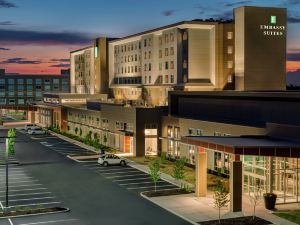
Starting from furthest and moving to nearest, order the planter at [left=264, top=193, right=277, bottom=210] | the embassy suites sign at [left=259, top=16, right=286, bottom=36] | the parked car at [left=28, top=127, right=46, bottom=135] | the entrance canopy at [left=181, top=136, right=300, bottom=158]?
the parked car at [left=28, top=127, right=46, bottom=135]
the embassy suites sign at [left=259, top=16, right=286, bottom=36]
the planter at [left=264, top=193, right=277, bottom=210]
the entrance canopy at [left=181, top=136, right=300, bottom=158]

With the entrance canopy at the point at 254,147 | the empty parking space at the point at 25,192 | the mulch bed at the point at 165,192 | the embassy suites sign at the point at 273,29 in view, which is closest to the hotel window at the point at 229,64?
the embassy suites sign at the point at 273,29

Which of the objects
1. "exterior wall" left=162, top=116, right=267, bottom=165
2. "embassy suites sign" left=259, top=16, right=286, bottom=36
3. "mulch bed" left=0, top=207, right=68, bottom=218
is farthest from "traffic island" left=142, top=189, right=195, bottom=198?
"embassy suites sign" left=259, top=16, right=286, bottom=36

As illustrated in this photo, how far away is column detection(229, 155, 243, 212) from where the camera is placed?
37844mm

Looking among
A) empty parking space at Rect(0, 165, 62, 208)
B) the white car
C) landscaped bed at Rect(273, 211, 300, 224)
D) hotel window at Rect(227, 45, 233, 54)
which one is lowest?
landscaped bed at Rect(273, 211, 300, 224)

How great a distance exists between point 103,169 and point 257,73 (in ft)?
139

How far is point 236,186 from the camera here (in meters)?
38.1

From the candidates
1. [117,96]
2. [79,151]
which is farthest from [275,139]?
[117,96]

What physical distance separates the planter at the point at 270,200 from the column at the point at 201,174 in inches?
237

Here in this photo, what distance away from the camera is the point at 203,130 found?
58969mm

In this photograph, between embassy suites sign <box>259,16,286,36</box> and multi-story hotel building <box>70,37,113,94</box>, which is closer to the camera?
embassy suites sign <box>259,16,286,36</box>

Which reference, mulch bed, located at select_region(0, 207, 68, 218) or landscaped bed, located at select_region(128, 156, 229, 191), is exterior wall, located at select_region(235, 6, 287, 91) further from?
mulch bed, located at select_region(0, 207, 68, 218)

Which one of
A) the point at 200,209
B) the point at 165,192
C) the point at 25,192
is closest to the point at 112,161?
the point at 25,192

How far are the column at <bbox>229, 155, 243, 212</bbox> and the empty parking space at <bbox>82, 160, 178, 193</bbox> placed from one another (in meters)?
10.3

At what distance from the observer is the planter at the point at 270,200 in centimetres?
3825
